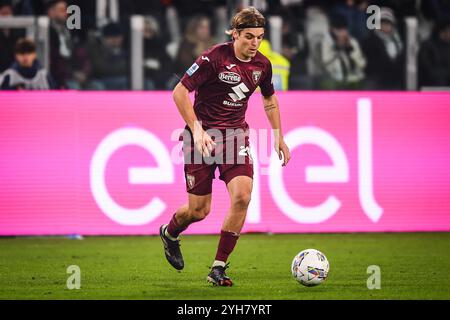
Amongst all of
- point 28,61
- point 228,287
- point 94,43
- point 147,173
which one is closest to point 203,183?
point 228,287

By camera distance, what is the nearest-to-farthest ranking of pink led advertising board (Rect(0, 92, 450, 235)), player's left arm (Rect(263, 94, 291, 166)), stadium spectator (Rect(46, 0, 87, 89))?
player's left arm (Rect(263, 94, 291, 166)) < pink led advertising board (Rect(0, 92, 450, 235)) < stadium spectator (Rect(46, 0, 87, 89))

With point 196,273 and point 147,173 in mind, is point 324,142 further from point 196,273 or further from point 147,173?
point 196,273

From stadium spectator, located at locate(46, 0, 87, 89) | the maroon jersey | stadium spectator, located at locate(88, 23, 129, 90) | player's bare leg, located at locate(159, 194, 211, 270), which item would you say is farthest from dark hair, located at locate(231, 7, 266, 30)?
stadium spectator, located at locate(88, 23, 129, 90)

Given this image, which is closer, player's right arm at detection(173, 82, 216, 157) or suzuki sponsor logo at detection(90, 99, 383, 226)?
player's right arm at detection(173, 82, 216, 157)

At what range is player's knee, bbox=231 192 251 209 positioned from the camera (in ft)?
28.4

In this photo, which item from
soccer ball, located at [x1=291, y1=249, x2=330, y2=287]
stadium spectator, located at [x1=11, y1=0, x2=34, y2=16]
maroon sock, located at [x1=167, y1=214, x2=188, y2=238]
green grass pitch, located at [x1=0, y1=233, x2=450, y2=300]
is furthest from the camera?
stadium spectator, located at [x1=11, y1=0, x2=34, y2=16]

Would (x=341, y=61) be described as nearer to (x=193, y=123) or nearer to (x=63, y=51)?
(x=63, y=51)

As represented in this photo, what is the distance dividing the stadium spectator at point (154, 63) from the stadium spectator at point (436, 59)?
352cm

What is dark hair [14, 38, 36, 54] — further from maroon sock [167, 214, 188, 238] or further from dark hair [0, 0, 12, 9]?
maroon sock [167, 214, 188, 238]

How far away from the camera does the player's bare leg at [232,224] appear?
8.66 meters

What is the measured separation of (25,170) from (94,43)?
3.01m

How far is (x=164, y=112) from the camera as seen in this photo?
1298 centimetres

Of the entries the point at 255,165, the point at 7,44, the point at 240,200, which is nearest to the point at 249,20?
the point at 240,200

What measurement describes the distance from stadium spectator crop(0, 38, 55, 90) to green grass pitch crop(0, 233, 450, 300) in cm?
197
